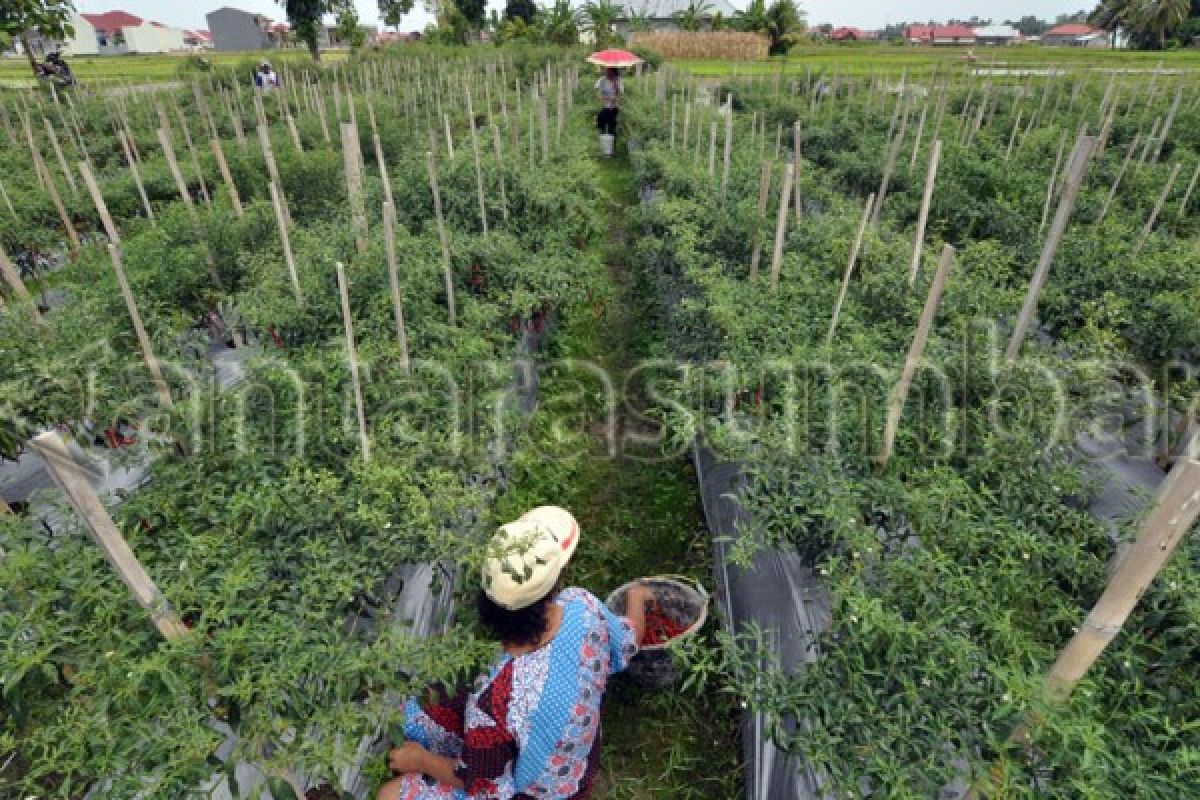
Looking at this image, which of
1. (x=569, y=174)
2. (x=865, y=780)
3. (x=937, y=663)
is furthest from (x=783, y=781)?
(x=569, y=174)

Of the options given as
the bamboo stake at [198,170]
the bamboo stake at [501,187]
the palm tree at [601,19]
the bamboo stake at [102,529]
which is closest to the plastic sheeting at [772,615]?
the bamboo stake at [102,529]

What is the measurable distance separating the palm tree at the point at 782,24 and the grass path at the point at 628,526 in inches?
1000

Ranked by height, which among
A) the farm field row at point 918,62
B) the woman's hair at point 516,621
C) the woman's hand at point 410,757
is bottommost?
the woman's hand at point 410,757

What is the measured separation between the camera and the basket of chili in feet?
9.21

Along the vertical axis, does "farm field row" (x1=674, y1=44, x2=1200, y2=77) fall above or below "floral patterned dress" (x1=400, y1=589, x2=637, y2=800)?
above

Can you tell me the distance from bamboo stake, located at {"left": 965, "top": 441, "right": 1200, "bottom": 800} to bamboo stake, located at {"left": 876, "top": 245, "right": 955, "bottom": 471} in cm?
90

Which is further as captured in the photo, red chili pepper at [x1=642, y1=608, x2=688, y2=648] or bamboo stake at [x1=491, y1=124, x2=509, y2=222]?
bamboo stake at [x1=491, y1=124, x2=509, y2=222]

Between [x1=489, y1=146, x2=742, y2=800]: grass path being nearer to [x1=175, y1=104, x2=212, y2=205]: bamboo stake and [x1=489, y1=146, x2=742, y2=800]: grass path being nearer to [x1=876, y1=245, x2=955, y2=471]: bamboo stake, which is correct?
[x1=876, y1=245, x2=955, y2=471]: bamboo stake

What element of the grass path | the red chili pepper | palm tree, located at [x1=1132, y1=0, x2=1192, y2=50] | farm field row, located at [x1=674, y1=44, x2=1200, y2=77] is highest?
palm tree, located at [x1=1132, y1=0, x2=1192, y2=50]

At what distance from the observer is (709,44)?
27.8 m

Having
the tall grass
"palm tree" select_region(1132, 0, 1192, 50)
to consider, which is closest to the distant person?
the tall grass

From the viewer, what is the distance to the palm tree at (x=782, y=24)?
85.5ft

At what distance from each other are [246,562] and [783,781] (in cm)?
188

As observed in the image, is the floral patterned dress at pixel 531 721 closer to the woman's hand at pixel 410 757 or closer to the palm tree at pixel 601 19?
the woman's hand at pixel 410 757
